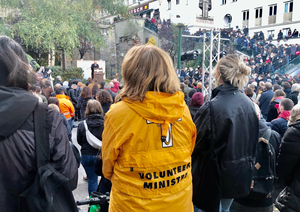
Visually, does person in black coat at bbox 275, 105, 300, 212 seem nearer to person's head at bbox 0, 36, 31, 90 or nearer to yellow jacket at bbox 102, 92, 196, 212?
yellow jacket at bbox 102, 92, 196, 212

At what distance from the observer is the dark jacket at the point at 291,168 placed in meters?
2.37

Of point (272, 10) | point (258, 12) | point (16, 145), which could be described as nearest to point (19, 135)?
point (16, 145)

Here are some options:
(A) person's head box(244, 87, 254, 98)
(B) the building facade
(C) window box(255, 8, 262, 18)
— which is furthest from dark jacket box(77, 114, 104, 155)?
(C) window box(255, 8, 262, 18)

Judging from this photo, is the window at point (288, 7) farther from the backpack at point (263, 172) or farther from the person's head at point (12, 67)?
the person's head at point (12, 67)

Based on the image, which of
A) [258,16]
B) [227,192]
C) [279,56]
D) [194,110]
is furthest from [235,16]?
[227,192]

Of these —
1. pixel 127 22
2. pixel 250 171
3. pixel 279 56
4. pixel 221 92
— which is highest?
pixel 127 22

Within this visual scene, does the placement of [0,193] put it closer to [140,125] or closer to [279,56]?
[140,125]

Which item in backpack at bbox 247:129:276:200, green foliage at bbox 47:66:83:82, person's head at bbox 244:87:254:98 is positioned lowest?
backpack at bbox 247:129:276:200

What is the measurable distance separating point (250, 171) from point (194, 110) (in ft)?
6.67

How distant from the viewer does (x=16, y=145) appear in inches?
53.3

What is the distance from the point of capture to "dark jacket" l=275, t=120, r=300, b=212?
7.78 feet

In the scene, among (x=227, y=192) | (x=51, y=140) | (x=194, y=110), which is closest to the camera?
(x=51, y=140)

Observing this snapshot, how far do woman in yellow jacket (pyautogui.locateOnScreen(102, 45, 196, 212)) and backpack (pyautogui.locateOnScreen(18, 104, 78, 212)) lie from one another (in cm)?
38

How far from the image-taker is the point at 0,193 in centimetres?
135
